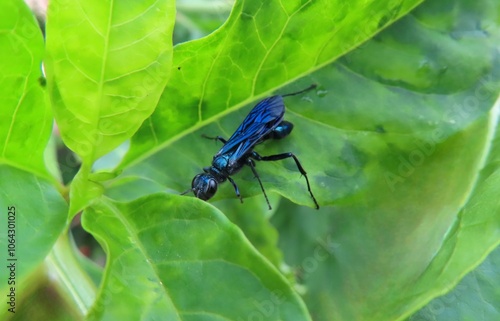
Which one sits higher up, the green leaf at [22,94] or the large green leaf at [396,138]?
the green leaf at [22,94]

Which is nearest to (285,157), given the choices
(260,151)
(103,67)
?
(260,151)

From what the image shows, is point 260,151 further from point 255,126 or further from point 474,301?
point 474,301

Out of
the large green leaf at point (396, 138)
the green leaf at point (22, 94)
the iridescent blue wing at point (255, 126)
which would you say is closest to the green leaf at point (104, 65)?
the green leaf at point (22, 94)

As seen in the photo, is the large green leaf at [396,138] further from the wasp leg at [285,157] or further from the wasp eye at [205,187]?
the wasp eye at [205,187]

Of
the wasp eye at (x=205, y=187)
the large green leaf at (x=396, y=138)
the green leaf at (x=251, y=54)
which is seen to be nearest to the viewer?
the green leaf at (x=251, y=54)

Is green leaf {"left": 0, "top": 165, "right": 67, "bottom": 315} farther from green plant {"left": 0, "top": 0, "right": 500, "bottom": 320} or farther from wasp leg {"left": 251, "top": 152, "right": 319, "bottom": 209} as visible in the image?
wasp leg {"left": 251, "top": 152, "right": 319, "bottom": 209}
